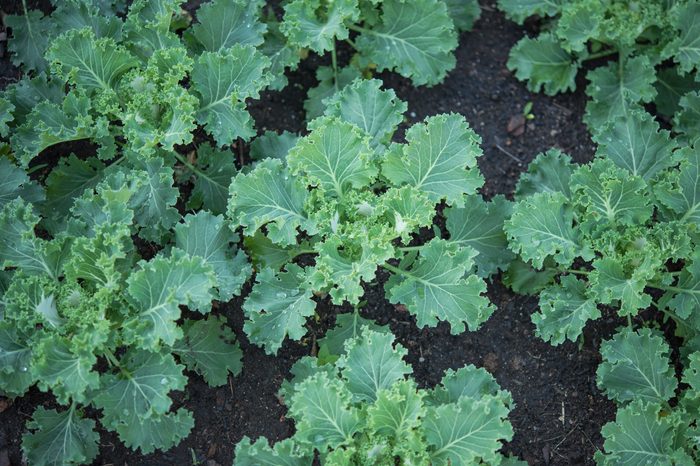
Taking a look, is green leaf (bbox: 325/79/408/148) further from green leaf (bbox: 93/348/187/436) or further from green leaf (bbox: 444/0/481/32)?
green leaf (bbox: 93/348/187/436)

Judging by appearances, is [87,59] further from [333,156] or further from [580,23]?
[580,23]

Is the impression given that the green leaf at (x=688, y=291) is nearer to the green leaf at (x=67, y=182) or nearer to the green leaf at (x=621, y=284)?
the green leaf at (x=621, y=284)

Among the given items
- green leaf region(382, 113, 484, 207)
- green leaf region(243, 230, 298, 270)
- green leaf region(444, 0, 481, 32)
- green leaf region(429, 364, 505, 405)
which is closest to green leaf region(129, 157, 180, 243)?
green leaf region(243, 230, 298, 270)

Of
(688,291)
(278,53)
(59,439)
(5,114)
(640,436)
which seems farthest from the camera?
(278,53)

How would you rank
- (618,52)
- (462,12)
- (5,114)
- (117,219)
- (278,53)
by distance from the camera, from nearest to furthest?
(117,219) < (5,114) < (278,53) < (462,12) < (618,52)

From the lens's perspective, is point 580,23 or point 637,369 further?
point 580,23

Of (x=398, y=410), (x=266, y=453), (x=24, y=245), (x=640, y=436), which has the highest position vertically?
(x=24, y=245)

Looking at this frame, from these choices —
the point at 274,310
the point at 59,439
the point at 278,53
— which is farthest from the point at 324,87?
the point at 59,439
